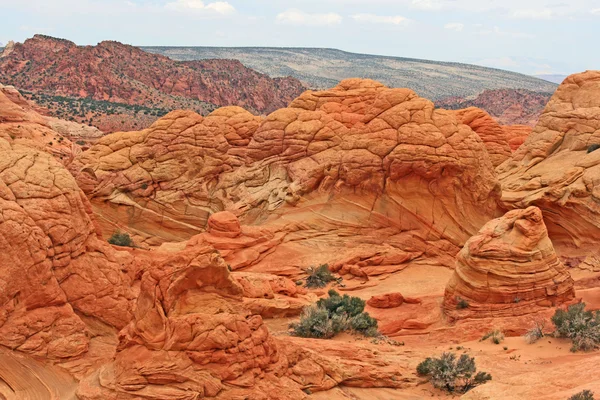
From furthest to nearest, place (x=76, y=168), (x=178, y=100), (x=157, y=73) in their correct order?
(x=157, y=73), (x=178, y=100), (x=76, y=168)

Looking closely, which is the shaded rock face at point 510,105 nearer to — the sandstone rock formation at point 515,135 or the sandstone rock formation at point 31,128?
the sandstone rock formation at point 515,135

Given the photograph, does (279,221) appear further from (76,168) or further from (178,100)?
(178,100)

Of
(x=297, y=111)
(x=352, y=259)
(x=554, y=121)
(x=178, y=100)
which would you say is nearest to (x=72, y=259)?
(x=352, y=259)

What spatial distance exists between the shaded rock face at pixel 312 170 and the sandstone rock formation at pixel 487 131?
569 centimetres

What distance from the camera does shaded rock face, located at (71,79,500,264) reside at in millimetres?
25609

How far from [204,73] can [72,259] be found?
97313mm

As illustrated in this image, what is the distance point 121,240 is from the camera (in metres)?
25.9

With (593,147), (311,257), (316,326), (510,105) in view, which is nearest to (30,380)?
(316,326)

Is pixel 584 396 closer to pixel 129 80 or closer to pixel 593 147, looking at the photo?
pixel 593 147

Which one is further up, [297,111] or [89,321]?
[297,111]

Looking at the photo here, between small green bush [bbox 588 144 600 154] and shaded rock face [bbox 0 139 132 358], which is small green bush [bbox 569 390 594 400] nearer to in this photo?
shaded rock face [bbox 0 139 132 358]

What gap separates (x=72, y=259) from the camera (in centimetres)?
1347

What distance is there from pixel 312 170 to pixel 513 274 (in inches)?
426

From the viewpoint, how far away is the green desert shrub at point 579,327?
13.7 m
